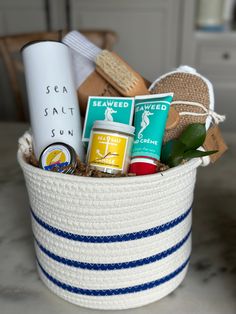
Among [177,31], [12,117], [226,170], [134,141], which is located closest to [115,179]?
[134,141]

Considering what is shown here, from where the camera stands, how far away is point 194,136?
1.17 feet

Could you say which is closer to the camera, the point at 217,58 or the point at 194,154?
the point at 194,154

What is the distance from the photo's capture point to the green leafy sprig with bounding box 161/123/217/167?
35 cm

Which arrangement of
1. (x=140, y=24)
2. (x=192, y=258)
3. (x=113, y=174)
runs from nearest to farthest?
(x=113, y=174)
(x=192, y=258)
(x=140, y=24)

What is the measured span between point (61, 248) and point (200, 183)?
31cm

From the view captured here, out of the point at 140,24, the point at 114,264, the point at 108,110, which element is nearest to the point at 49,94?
the point at 108,110

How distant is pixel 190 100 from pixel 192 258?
20cm

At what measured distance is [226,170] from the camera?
0.64 meters

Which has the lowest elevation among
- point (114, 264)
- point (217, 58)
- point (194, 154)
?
point (217, 58)

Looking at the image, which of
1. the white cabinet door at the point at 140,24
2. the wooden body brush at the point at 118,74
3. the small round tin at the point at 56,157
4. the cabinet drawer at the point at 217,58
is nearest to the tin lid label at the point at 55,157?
the small round tin at the point at 56,157

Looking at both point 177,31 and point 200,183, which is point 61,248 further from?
point 177,31

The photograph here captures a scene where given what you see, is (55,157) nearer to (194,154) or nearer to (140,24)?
(194,154)

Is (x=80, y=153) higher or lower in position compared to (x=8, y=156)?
higher

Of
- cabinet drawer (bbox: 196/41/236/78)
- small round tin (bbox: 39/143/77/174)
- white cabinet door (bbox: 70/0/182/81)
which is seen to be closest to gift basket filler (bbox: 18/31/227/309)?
small round tin (bbox: 39/143/77/174)
